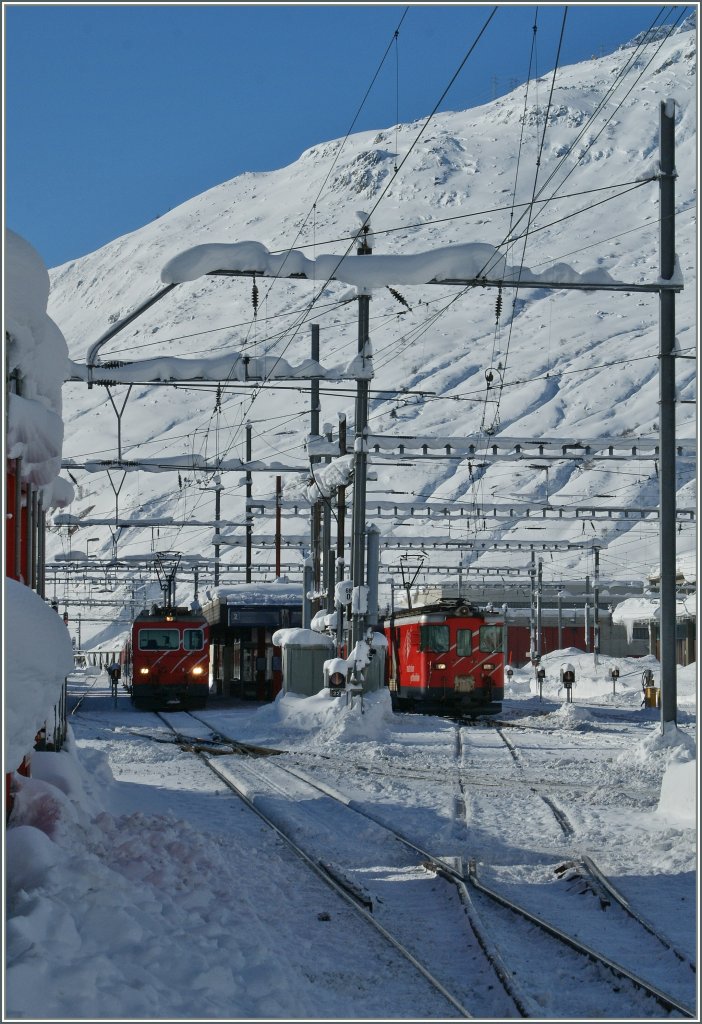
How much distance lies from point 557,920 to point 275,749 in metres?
14.6

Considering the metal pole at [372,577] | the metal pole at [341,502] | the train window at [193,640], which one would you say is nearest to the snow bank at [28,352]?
the metal pole at [372,577]

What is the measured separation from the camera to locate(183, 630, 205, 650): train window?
37.4m

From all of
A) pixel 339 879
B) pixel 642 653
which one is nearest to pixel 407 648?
pixel 339 879

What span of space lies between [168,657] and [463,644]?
31.3ft

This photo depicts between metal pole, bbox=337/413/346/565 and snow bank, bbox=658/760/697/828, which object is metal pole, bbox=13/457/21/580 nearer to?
snow bank, bbox=658/760/697/828

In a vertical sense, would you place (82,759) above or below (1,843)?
below

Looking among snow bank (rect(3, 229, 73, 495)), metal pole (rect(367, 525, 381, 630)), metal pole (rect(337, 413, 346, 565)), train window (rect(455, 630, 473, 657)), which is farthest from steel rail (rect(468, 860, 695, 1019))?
train window (rect(455, 630, 473, 657))

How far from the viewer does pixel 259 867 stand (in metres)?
11.1

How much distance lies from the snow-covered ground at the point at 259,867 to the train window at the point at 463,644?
8.86 m

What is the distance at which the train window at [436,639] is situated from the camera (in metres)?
32.4

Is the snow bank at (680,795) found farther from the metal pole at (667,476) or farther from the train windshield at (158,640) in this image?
the train windshield at (158,640)

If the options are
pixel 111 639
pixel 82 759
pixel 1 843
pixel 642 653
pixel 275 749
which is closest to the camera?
pixel 1 843

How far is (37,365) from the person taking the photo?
9.34m

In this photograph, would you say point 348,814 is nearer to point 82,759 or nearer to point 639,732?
point 82,759
